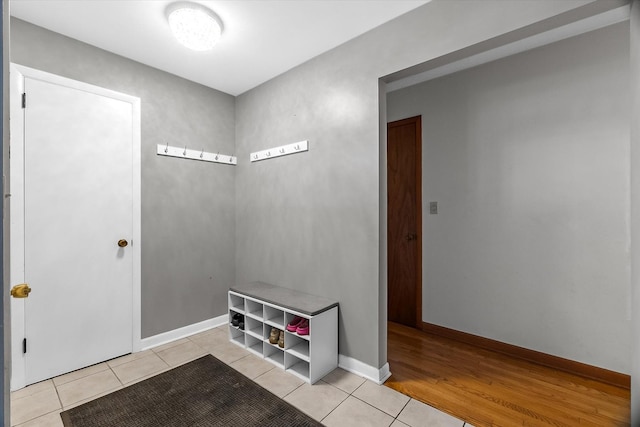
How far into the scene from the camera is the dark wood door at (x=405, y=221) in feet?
10.5

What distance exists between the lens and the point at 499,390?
6.77 ft

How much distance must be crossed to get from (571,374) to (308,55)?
345cm

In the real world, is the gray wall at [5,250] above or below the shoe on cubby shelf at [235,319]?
above

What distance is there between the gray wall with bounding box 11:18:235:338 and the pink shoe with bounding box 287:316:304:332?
1295 mm

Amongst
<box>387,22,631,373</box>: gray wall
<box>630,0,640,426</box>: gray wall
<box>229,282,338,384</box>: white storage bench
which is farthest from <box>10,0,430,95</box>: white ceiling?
<box>229,282,338,384</box>: white storage bench

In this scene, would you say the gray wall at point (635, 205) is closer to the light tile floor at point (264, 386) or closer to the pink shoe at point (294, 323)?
the light tile floor at point (264, 386)

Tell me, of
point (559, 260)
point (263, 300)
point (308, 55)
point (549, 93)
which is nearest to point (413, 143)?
point (549, 93)

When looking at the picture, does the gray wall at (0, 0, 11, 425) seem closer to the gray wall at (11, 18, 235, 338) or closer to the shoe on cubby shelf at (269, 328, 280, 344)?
the shoe on cubby shelf at (269, 328, 280, 344)

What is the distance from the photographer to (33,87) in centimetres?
211

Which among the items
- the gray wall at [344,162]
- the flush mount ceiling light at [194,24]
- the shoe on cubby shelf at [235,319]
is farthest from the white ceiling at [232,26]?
the shoe on cubby shelf at [235,319]

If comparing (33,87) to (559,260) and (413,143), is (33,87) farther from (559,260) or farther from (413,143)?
(559,260)

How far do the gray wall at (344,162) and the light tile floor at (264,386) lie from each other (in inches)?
11.1

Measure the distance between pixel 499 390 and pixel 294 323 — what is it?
1.57 meters

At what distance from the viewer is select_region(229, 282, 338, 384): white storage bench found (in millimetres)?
2199
